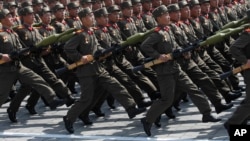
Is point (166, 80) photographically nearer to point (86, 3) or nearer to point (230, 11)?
point (230, 11)

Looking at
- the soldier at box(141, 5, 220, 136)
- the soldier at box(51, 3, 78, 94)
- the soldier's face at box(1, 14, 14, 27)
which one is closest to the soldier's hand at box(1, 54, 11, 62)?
the soldier's face at box(1, 14, 14, 27)

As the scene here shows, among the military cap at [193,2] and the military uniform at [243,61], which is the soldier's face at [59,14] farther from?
the military uniform at [243,61]

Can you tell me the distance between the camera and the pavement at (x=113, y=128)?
886cm

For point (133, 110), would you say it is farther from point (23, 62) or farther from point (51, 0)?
point (51, 0)

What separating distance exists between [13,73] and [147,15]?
Answer: 3.33 metres

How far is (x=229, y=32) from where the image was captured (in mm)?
9688

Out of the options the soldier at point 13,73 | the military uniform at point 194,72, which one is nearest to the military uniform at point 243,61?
the military uniform at point 194,72

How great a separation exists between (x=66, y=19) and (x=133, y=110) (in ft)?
11.2

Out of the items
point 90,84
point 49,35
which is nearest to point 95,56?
point 90,84

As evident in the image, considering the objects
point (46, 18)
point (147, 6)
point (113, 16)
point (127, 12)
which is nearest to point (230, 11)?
point (147, 6)

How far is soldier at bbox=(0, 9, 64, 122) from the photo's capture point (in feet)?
31.9

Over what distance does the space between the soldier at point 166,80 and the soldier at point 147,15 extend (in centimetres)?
300

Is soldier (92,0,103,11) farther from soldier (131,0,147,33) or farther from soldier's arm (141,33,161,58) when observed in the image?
soldier's arm (141,33,161,58)

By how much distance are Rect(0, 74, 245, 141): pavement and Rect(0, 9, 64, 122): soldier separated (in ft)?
1.51
